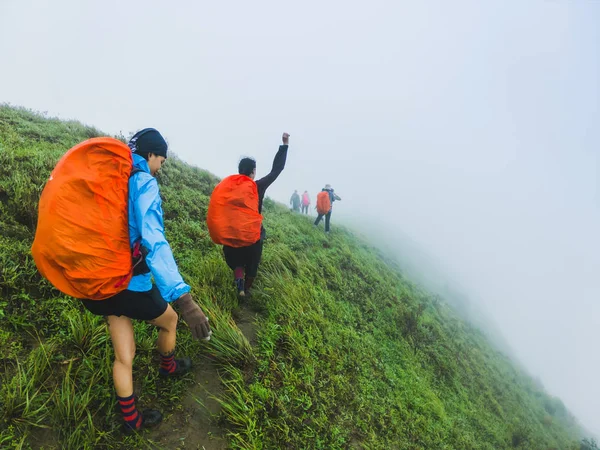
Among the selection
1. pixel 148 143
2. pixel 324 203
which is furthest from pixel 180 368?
pixel 324 203

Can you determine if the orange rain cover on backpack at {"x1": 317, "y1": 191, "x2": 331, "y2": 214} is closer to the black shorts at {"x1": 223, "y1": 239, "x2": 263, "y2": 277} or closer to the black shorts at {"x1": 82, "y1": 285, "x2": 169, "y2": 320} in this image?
the black shorts at {"x1": 223, "y1": 239, "x2": 263, "y2": 277}

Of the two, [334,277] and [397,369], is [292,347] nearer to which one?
[397,369]

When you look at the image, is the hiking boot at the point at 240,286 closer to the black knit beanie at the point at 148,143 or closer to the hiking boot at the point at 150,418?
the hiking boot at the point at 150,418

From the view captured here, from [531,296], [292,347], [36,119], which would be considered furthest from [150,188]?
[531,296]

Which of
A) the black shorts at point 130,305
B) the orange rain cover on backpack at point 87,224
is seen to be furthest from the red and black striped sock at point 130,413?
the orange rain cover on backpack at point 87,224

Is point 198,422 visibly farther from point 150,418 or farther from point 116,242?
point 116,242

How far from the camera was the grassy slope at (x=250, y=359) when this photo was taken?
8.71ft

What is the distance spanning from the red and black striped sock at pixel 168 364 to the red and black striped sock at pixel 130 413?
545 mm

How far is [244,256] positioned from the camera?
475 centimetres

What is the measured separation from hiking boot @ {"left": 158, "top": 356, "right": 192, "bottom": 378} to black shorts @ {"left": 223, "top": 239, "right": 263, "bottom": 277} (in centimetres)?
173

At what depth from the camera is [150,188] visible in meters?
2.24

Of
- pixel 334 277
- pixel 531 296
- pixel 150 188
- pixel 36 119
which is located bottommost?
pixel 531 296

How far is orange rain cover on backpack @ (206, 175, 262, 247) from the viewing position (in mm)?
4320

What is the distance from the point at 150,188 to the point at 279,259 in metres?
4.59
